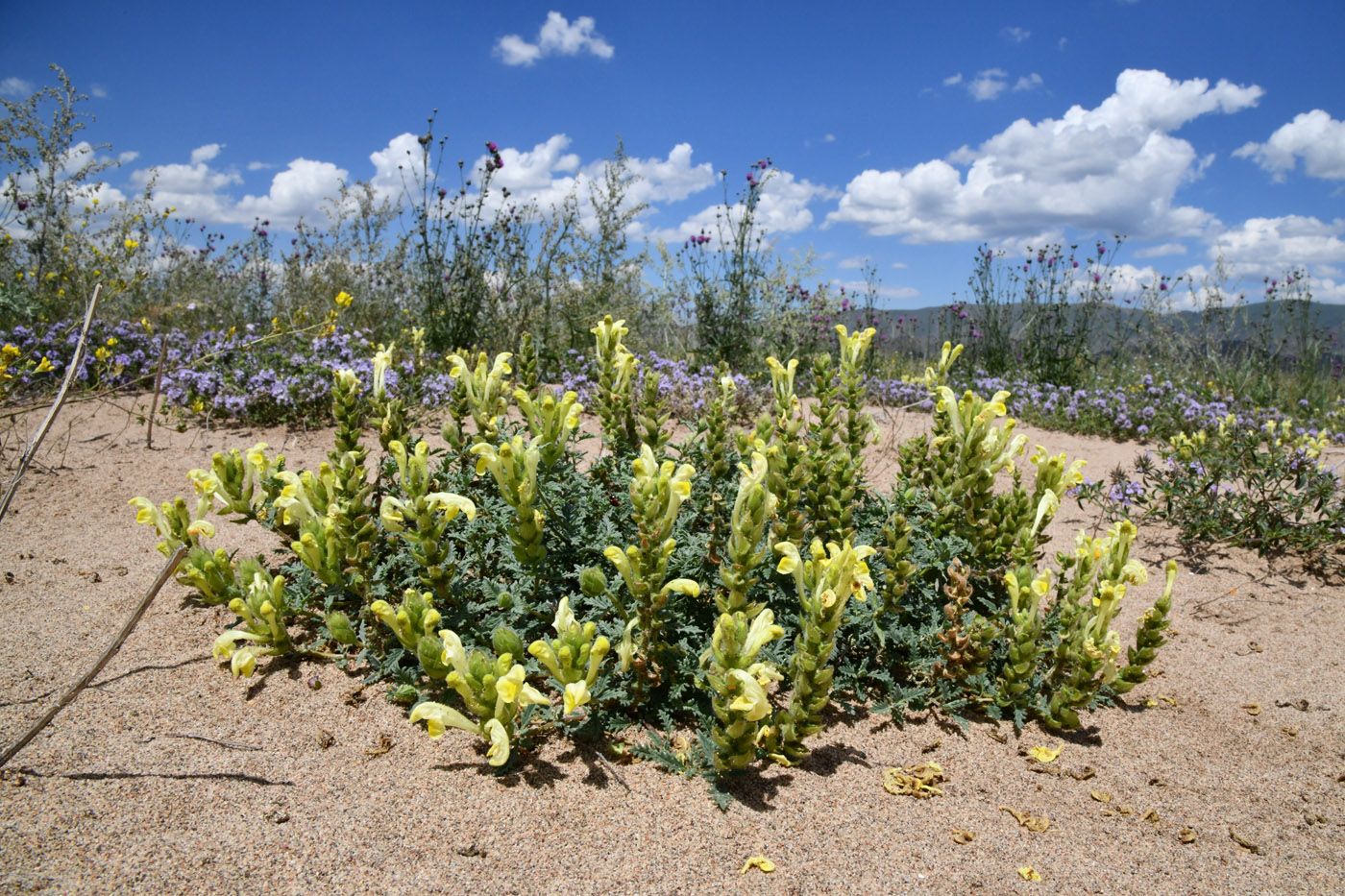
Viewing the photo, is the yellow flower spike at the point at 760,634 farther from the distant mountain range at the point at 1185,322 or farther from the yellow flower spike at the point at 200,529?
the distant mountain range at the point at 1185,322

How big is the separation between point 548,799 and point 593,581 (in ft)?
1.94

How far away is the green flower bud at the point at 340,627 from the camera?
2406mm

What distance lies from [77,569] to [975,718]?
375 cm

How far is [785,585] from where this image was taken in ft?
8.43

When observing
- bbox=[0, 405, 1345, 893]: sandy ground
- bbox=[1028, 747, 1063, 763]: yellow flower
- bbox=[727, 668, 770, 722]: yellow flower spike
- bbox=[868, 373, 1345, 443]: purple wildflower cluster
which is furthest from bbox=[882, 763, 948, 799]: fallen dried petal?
bbox=[868, 373, 1345, 443]: purple wildflower cluster

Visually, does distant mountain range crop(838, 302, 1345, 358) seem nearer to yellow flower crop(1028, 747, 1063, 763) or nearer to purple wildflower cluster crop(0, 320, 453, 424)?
purple wildflower cluster crop(0, 320, 453, 424)

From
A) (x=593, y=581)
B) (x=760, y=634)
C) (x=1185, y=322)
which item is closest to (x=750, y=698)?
(x=760, y=634)

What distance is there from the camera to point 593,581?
2127mm

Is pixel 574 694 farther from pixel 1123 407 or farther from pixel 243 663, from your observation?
pixel 1123 407

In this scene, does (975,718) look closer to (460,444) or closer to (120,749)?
(460,444)

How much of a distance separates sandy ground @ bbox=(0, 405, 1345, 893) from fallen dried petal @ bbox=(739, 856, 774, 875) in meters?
0.02

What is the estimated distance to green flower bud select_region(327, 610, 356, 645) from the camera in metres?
2.41

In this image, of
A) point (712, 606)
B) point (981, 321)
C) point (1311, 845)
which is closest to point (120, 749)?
point (712, 606)

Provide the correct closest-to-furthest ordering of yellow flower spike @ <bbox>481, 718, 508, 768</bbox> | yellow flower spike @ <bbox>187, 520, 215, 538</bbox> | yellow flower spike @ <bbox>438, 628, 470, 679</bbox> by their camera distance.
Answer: yellow flower spike @ <bbox>481, 718, 508, 768</bbox> → yellow flower spike @ <bbox>438, 628, 470, 679</bbox> → yellow flower spike @ <bbox>187, 520, 215, 538</bbox>
